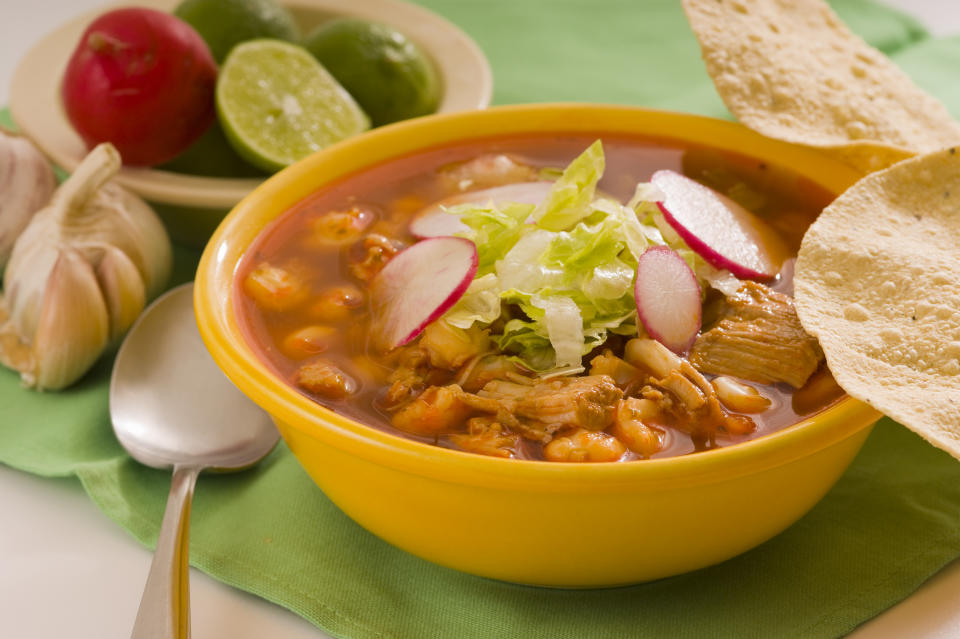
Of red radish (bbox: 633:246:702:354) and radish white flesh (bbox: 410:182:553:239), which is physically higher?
red radish (bbox: 633:246:702:354)

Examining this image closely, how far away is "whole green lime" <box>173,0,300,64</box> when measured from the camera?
3129 millimetres

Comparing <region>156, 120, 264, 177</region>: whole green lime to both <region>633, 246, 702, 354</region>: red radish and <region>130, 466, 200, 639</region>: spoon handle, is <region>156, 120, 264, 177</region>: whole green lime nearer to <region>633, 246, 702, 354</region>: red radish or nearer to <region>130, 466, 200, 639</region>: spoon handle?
<region>130, 466, 200, 639</region>: spoon handle

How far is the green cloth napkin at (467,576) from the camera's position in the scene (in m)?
1.79

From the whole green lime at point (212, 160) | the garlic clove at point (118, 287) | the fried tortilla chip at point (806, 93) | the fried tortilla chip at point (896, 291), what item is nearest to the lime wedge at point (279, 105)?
the whole green lime at point (212, 160)

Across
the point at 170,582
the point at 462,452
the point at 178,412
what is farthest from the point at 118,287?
the point at 462,452

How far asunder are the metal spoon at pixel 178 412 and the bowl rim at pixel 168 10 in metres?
0.38

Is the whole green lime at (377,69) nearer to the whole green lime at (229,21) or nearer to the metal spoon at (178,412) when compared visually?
the whole green lime at (229,21)

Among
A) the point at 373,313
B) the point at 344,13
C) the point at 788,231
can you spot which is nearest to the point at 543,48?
the point at 344,13

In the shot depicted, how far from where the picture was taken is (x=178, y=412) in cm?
223

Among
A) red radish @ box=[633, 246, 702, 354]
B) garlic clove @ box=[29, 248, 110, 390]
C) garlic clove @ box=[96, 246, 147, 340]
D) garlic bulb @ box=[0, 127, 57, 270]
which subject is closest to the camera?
red radish @ box=[633, 246, 702, 354]

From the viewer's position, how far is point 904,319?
176 centimetres

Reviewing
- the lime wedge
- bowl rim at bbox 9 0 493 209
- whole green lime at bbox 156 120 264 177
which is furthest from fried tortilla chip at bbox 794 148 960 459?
whole green lime at bbox 156 120 264 177

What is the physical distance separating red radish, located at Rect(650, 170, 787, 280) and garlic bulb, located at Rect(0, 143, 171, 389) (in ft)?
4.27

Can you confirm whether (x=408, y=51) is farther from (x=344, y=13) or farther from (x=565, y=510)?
(x=565, y=510)
